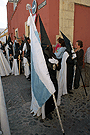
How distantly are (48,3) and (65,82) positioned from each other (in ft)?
13.6

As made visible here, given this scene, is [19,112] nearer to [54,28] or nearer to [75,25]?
[54,28]

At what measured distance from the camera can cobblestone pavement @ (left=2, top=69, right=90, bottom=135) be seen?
2168 millimetres

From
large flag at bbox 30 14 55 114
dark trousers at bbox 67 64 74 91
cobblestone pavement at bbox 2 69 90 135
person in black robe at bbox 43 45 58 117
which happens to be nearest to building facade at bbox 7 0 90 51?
dark trousers at bbox 67 64 74 91

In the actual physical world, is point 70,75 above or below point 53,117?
above

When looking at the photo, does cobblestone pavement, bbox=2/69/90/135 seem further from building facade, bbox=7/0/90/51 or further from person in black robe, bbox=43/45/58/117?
building facade, bbox=7/0/90/51

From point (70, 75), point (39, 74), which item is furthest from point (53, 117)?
point (70, 75)

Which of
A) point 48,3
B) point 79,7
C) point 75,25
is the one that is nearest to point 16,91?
point 48,3

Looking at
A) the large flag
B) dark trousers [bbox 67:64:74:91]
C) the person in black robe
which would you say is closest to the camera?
the large flag

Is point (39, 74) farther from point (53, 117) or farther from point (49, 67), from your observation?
point (53, 117)

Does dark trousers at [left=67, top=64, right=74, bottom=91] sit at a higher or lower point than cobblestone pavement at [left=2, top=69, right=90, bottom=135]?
higher

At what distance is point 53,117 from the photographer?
259 centimetres

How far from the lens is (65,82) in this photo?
391 centimetres

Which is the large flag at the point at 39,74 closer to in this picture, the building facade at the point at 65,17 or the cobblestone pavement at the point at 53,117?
the cobblestone pavement at the point at 53,117

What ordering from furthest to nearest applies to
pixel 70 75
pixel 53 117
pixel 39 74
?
1. pixel 70 75
2. pixel 53 117
3. pixel 39 74
